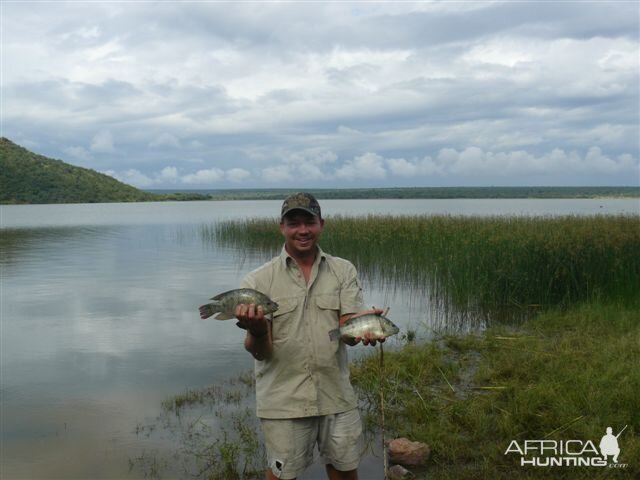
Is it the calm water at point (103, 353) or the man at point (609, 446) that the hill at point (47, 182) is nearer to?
the calm water at point (103, 353)

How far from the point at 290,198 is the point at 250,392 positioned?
15.5 ft

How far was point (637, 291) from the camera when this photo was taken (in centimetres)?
1032

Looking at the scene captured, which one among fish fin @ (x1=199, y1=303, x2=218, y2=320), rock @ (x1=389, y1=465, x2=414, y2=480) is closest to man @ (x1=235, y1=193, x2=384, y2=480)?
fish fin @ (x1=199, y1=303, x2=218, y2=320)

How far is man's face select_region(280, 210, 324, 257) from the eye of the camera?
133 inches

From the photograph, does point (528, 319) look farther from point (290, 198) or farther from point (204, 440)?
point (290, 198)

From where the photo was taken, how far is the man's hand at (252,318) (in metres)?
3.00

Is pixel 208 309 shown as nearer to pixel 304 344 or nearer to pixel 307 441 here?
pixel 304 344

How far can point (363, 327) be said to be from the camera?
3221mm

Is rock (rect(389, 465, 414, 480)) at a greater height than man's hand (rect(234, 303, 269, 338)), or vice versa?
man's hand (rect(234, 303, 269, 338))

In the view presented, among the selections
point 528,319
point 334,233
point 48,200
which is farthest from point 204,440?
point 48,200

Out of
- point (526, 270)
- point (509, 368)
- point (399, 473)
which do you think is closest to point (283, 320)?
point (399, 473)

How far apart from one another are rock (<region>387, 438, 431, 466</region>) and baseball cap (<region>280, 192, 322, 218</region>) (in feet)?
8.97

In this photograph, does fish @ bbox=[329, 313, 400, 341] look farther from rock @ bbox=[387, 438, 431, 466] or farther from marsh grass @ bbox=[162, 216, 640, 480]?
rock @ bbox=[387, 438, 431, 466]

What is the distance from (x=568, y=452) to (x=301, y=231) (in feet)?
10.9
